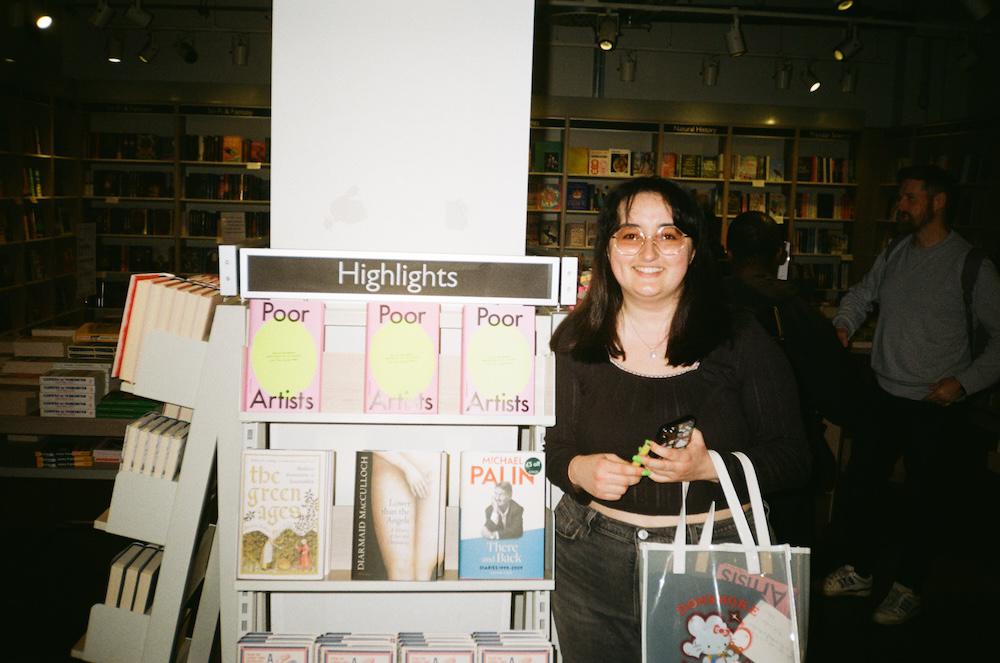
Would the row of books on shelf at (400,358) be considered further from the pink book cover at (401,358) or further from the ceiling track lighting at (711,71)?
the ceiling track lighting at (711,71)

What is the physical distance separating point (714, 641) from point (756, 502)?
0.91 feet

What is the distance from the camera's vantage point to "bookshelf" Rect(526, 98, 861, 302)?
719cm

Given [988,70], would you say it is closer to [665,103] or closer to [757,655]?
[665,103]

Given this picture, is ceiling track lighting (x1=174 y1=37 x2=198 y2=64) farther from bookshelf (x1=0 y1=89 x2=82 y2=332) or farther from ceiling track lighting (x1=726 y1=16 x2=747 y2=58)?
ceiling track lighting (x1=726 y1=16 x2=747 y2=58)

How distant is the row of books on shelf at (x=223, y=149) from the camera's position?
280 inches

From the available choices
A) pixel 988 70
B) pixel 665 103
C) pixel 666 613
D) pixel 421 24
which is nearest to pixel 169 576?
pixel 666 613

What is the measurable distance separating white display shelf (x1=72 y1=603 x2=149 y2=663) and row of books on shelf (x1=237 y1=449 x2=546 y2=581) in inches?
25.3

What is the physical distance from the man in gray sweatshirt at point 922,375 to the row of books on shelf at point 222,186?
225 inches

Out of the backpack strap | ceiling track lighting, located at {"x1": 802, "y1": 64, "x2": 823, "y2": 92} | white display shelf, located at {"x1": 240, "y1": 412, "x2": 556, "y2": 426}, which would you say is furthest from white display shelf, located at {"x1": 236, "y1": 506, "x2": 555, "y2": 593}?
ceiling track lighting, located at {"x1": 802, "y1": 64, "x2": 823, "y2": 92}

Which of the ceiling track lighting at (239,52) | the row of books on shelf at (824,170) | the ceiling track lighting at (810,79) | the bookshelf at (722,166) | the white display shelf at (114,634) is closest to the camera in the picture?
the white display shelf at (114,634)

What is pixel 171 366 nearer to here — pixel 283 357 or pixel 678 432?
pixel 283 357

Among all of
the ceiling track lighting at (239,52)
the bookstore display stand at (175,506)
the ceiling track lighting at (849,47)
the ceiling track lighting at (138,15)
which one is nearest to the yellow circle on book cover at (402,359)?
the bookstore display stand at (175,506)

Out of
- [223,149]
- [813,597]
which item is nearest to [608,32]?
[223,149]

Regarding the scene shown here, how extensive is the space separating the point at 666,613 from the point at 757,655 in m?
0.19
